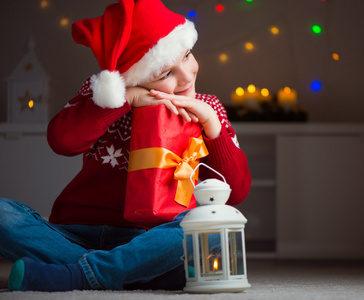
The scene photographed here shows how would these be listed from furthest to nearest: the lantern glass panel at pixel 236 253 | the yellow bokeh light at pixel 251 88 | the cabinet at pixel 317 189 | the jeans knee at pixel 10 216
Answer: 1. the yellow bokeh light at pixel 251 88
2. the cabinet at pixel 317 189
3. the jeans knee at pixel 10 216
4. the lantern glass panel at pixel 236 253

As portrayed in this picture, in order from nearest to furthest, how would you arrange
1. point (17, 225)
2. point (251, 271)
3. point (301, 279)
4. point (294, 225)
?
point (17, 225) < point (301, 279) < point (251, 271) < point (294, 225)

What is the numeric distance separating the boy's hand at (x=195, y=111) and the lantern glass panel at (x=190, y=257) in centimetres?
26

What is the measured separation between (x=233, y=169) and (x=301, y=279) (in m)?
0.42

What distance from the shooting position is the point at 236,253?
969 mm

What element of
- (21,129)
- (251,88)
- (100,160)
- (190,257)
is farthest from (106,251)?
(251,88)

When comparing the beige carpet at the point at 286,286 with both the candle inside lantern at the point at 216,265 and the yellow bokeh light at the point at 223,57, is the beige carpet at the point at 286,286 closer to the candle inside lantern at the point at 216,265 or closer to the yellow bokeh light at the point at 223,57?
the candle inside lantern at the point at 216,265

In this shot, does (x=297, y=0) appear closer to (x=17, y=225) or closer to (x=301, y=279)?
(x=301, y=279)

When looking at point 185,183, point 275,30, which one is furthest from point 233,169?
point 275,30

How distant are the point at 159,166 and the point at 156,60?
8.8 inches

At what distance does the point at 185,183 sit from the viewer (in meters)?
1.09

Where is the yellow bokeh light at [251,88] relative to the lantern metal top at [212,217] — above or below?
above

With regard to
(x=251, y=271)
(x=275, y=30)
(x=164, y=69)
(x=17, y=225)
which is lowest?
(x=251, y=271)

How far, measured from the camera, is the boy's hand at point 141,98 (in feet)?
3.67

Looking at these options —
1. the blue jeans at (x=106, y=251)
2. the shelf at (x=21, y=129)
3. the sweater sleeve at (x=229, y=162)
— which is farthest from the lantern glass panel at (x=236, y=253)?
the shelf at (x=21, y=129)
